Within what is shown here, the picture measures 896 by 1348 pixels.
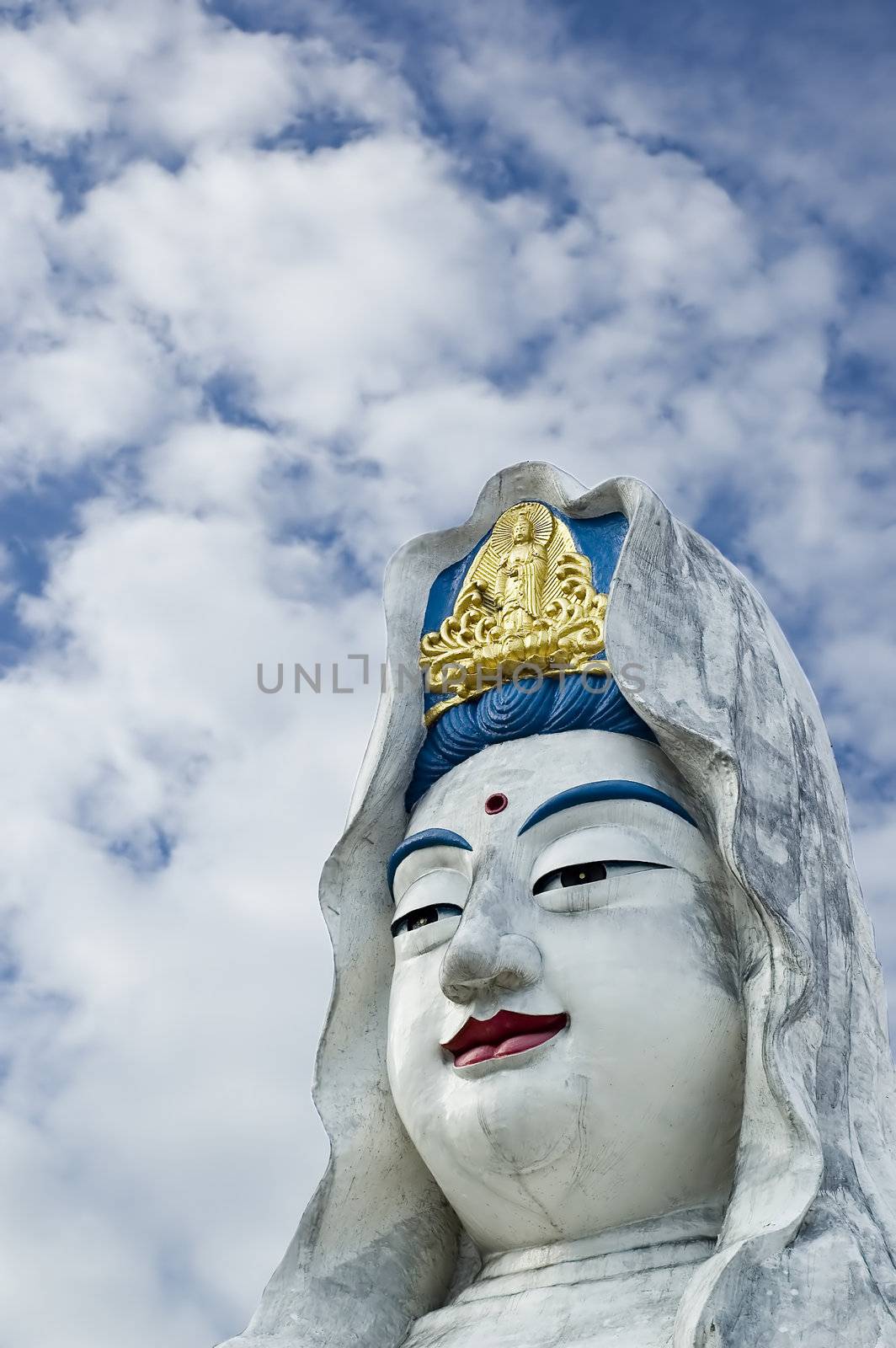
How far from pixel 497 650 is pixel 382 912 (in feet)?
3.27

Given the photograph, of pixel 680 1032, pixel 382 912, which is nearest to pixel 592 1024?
pixel 680 1032

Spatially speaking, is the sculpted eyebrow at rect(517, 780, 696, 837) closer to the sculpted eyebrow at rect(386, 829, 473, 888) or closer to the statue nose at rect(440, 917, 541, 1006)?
the sculpted eyebrow at rect(386, 829, 473, 888)

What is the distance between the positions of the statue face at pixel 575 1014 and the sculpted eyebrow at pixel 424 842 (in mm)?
21

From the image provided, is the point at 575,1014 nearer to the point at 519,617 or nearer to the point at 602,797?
the point at 602,797

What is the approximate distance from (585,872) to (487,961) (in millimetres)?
462

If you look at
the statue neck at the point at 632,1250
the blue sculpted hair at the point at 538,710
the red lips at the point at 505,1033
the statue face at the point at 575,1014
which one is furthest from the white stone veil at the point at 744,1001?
the red lips at the point at 505,1033

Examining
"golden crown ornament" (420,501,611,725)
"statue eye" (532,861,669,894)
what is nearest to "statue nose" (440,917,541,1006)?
"statue eye" (532,861,669,894)

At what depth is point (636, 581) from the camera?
576 cm

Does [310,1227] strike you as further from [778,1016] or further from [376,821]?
[778,1016]

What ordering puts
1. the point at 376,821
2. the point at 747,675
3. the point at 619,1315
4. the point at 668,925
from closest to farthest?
1. the point at 619,1315
2. the point at 668,925
3. the point at 747,675
4. the point at 376,821

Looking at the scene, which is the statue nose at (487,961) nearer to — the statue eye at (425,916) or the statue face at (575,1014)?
the statue face at (575,1014)

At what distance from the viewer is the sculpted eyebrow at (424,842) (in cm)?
568

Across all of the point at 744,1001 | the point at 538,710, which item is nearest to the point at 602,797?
the point at 538,710

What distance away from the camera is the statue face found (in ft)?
16.7
